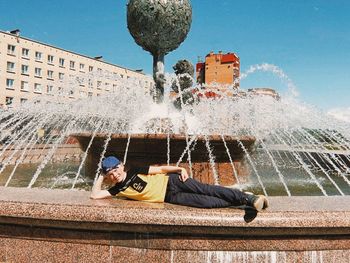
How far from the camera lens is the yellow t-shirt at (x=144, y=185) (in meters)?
3.36

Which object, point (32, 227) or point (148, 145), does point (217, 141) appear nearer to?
point (148, 145)

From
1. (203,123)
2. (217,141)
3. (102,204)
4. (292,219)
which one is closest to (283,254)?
(292,219)

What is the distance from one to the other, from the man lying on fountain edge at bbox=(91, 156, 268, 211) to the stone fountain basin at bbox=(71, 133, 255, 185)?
102 inches

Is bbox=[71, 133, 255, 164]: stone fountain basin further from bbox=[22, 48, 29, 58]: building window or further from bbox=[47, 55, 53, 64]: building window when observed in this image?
bbox=[47, 55, 53, 64]: building window

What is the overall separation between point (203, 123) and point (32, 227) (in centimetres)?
580

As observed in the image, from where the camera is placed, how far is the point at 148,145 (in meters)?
6.31

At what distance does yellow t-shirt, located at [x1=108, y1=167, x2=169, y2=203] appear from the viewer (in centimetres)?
336

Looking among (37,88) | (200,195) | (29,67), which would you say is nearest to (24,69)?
(29,67)

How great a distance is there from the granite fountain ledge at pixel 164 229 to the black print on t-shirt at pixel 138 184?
143 mm

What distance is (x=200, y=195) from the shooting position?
326 cm

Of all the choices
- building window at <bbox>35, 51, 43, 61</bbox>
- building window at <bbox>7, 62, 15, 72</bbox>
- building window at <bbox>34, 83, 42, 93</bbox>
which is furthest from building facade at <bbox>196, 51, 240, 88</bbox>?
building window at <bbox>7, 62, 15, 72</bbox>

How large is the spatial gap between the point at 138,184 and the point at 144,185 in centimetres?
5

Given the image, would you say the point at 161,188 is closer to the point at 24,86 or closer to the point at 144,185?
the point at 144,185

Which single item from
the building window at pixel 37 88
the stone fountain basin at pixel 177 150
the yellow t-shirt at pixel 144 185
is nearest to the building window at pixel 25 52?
the building window at pixel 37 88
